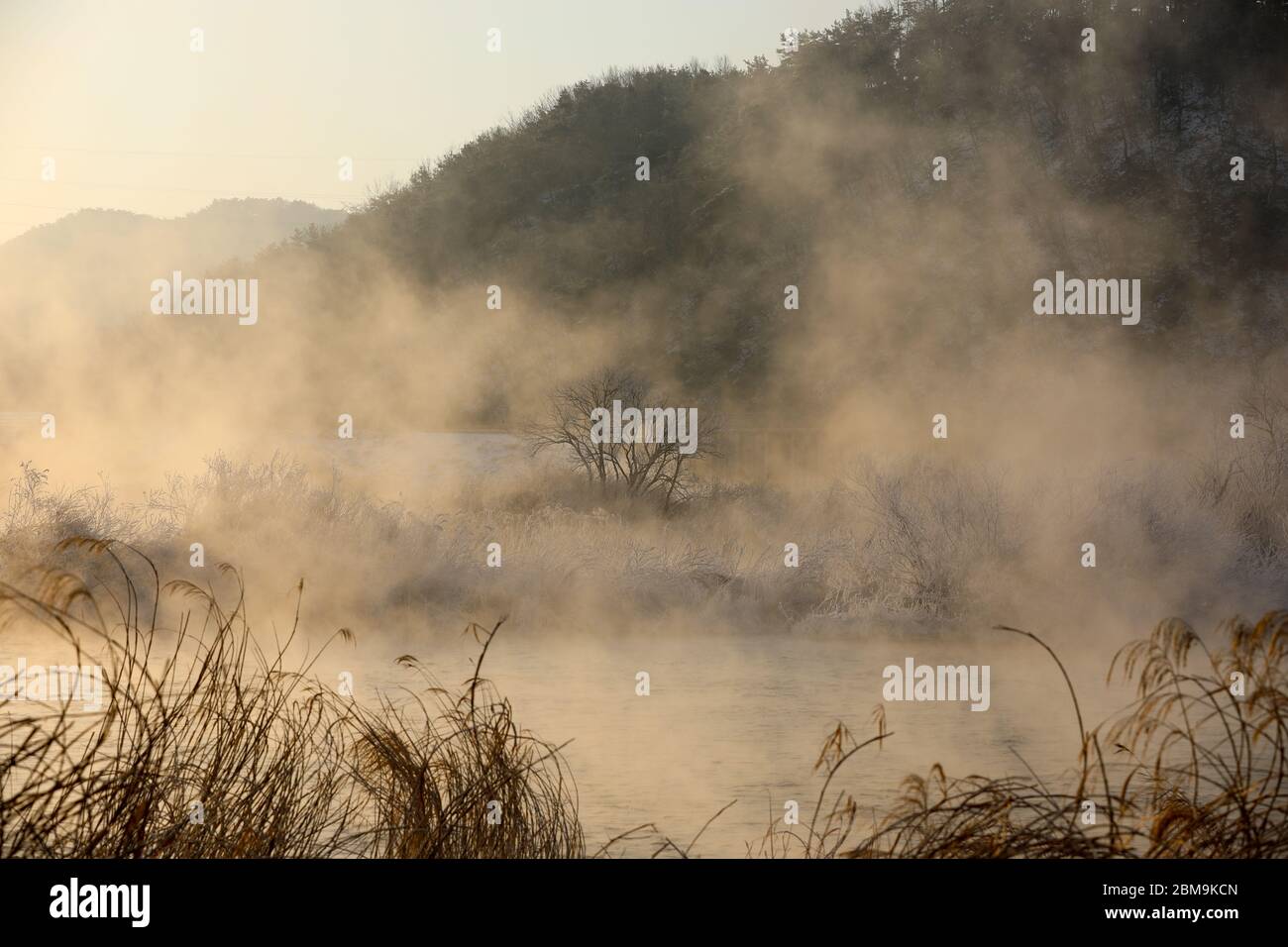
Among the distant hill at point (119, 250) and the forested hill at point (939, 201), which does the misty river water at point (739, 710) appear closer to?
the forested hill at point (939, 201)

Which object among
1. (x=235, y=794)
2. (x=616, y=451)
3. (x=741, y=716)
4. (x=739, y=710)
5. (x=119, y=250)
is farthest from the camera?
(x=119, y=250)

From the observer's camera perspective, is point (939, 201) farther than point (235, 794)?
Yes

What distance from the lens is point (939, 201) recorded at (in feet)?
73.2

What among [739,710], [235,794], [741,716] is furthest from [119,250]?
[235,794]

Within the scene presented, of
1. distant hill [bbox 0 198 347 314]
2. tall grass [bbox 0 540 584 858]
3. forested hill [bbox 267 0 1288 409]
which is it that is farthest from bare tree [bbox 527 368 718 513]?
distant hill [bbox 0 198 347 314]

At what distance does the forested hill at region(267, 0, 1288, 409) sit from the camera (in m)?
20.7

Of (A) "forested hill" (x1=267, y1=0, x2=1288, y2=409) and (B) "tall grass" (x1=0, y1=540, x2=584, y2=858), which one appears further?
(A) "forested hill" (x1=267, y1=0, x2=1288, y2=409)

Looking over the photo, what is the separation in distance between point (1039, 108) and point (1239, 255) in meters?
4.27

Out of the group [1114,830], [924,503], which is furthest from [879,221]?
[1114,830]

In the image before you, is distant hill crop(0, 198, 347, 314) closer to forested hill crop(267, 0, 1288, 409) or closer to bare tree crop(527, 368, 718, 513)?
forested hill crop(267, 0, 1288, 409)

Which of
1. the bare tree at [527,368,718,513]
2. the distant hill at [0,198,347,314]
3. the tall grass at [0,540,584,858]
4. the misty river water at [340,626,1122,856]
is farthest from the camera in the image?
the distant hill at [0,198,347,314]

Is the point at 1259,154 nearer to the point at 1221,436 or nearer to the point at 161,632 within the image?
the point at 1221,436

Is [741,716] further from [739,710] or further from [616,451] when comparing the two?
→ [616,451]

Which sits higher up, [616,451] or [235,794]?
[616,451]
